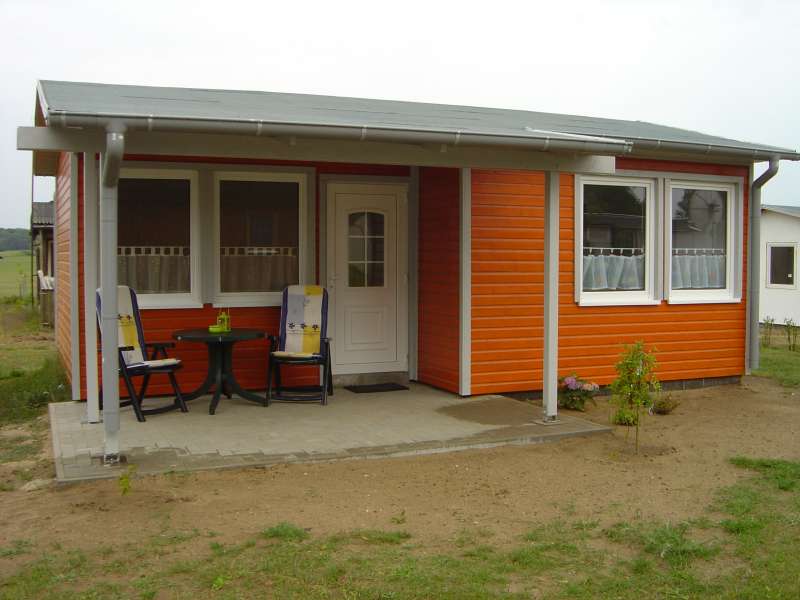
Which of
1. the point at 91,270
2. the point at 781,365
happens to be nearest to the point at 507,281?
the point at 91,270

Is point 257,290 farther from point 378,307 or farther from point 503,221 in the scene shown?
point 503,221

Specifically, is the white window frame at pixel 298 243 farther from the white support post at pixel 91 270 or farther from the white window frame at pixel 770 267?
the white window frame at pixel 770 267

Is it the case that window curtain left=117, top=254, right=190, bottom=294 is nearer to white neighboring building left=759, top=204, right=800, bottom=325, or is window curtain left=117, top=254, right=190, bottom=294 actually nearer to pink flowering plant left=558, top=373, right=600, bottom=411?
pink flowering plant left=558, top=373, right=600, bottom=411

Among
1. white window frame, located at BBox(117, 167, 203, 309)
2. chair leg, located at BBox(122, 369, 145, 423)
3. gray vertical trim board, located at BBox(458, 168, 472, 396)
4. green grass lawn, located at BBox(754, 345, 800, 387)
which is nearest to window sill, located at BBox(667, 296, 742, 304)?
green grass lawn, located at BBox(754, 345, 800, 387)

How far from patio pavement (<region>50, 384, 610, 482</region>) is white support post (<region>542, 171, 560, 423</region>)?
258mm

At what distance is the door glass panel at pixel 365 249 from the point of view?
29.8 ft

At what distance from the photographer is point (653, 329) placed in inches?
370

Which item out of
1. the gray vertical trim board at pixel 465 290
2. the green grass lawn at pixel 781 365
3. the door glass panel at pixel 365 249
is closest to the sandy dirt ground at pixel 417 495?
the gray vertical trim board at pixel 465 290

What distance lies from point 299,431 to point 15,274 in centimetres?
4139

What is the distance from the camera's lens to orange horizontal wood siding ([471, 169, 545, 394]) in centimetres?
853

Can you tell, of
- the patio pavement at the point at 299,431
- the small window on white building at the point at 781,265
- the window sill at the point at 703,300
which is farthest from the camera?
the small window on white building at the point at 781,265

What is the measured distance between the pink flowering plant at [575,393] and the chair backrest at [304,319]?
232cm

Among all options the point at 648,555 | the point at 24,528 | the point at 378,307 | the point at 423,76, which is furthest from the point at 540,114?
the point at 423,76

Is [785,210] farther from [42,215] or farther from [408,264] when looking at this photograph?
[42,215]
